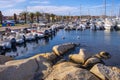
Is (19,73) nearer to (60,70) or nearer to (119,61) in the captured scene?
(60,70)

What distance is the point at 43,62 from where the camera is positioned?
25.0 metres

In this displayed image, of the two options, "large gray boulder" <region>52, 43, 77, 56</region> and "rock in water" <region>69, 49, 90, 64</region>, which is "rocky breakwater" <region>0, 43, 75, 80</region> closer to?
"rock in water" <region>69, 49, 90, 64</region>

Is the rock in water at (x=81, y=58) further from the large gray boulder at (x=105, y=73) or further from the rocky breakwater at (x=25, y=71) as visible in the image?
the large gray boulder at (x=105, y=73)

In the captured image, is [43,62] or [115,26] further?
[115,26]

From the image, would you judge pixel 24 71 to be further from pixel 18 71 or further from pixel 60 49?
pixel 60 49

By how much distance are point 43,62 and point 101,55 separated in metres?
15.4

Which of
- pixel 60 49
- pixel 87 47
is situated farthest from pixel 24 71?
pixel 87 47

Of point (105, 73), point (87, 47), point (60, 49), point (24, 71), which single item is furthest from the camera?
point (87, 47)

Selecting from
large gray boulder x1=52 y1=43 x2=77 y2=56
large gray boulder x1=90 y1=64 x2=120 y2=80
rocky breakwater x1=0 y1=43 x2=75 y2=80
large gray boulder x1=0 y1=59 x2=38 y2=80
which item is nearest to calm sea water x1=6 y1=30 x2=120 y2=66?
large gray boulder x1=52 y1=43 x2=77 y2=56

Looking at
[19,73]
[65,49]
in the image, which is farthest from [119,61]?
[19,73]

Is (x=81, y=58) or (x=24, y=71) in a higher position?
(x=24, y=71)


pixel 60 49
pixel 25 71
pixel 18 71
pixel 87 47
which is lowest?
pixel 87 47

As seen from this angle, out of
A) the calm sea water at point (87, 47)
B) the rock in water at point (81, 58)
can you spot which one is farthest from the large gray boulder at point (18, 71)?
the calm sea water at point (87, 47)

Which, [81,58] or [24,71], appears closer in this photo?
[24,71]
